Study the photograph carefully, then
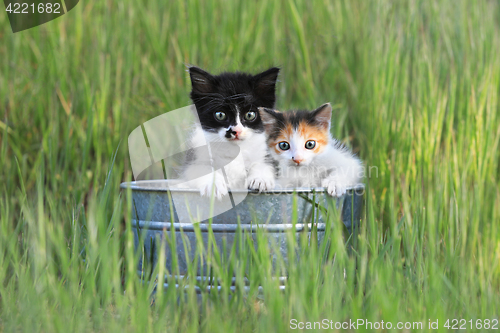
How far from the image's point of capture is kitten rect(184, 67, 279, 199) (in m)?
2.00

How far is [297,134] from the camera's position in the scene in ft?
6.82

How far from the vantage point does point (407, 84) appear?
261 cm

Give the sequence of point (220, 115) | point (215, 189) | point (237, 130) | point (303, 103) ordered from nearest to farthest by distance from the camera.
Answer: point (215, 189)
point (237, 130)
point (220, 115)
point (303, 103)

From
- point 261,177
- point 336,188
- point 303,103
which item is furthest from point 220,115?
point 303,103

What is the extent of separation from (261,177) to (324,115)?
0.48m

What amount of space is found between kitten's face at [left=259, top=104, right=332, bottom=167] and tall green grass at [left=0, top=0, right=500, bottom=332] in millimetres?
320

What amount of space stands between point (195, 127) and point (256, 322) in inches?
40.3

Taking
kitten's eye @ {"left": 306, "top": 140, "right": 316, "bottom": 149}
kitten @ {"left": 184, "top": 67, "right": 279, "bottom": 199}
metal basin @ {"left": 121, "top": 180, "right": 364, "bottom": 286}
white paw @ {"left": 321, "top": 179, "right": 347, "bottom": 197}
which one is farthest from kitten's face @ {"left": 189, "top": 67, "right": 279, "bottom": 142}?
white paw @ {"left": 321, "top": 179, "right": 347, "bottom": 197}

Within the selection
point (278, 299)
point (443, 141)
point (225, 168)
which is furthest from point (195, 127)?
point (443, 141)

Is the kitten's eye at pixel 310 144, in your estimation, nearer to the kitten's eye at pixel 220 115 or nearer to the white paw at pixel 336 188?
the white paw at pixel 336 188


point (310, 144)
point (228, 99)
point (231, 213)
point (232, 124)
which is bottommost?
point (231, 213)

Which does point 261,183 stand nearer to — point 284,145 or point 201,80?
point 284,145

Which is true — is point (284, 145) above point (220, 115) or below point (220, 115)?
below

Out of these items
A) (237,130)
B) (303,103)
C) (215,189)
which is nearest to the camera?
(215,189)
